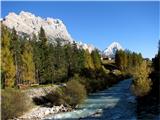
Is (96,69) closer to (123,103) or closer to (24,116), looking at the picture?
(123,103)

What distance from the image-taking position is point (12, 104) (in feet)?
131

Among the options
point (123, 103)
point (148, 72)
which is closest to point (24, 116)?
point (123, 103)

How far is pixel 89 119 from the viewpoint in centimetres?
3916

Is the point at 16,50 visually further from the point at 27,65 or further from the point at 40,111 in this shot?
the point at 40,111

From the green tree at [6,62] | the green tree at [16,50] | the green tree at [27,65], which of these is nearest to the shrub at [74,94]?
the green tree at [6,62]

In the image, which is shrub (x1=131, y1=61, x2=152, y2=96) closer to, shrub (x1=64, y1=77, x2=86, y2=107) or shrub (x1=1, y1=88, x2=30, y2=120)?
shrub (x1=64, y1=77, x2=86, y2=107)

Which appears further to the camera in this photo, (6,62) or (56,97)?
(6,62)

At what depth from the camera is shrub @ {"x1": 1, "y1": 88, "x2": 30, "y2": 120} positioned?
3891cm

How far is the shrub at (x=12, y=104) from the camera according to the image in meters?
38.9

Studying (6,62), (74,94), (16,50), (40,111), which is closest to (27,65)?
(16,50)

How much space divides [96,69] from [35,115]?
2279 inches

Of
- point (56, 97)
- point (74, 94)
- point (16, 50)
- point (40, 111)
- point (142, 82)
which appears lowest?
point (40, 111)

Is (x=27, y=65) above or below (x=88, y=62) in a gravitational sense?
below

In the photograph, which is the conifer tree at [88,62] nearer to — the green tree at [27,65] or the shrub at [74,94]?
the green tree at [27,65]
